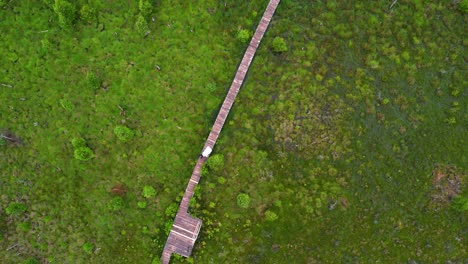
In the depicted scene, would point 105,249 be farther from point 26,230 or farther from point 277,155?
point 277,155

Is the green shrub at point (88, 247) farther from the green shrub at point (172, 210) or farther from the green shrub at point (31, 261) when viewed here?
the green shrub at point (172, 210)

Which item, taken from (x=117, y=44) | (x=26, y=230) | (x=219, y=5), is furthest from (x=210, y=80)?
(x=26, y=230)

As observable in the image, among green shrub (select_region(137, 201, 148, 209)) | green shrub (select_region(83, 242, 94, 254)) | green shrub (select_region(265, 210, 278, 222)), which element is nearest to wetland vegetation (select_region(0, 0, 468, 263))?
green shrub (select_region(137, 201, 148, 209))

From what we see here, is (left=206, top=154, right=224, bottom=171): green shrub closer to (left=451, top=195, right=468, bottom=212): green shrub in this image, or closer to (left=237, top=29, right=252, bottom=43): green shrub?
(left=237, top=29, right=252, bottom=43): green shrub

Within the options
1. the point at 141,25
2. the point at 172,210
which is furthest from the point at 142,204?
the point at 141,25

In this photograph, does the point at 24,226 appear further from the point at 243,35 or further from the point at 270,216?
the point at 243,35
